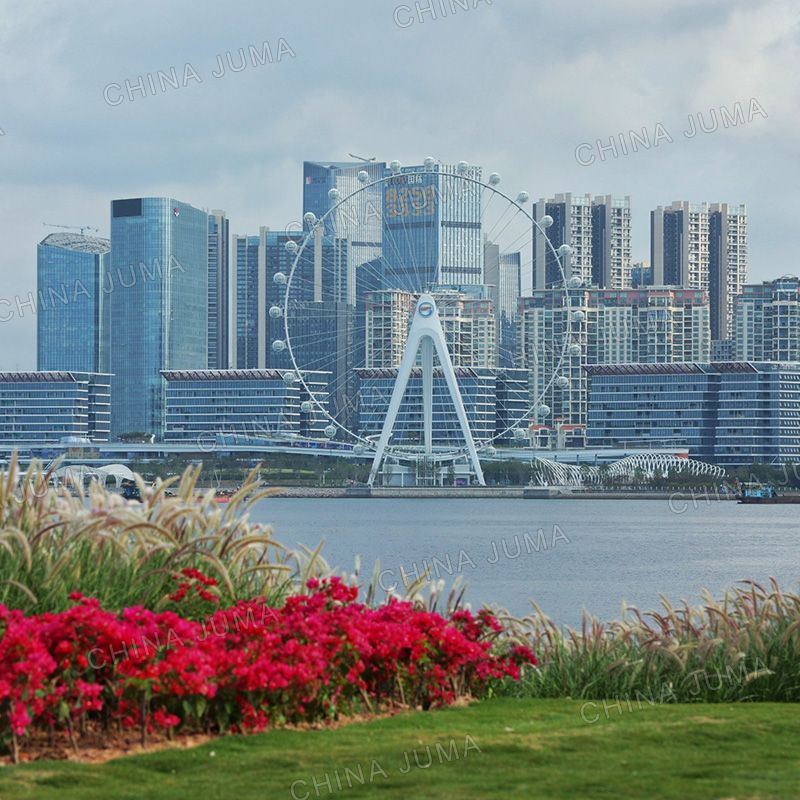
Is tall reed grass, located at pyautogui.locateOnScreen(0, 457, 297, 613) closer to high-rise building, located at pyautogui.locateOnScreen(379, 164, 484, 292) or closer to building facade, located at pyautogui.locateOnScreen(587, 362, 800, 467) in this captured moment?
high-rise building, located at pyautogui.locateOnScreen(379, 164, 484, 292)

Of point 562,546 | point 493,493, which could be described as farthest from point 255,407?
point 562,546

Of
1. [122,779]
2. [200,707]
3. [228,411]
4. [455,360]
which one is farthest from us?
[228,411]

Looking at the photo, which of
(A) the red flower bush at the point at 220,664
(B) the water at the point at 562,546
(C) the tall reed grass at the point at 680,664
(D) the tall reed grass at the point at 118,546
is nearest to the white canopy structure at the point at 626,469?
(B) the water at the point at 562,546

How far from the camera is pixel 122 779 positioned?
28.3ft

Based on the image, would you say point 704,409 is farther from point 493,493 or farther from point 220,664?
point 220,664

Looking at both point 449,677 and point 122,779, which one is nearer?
point 122,779

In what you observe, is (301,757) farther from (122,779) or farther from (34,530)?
(34,530)

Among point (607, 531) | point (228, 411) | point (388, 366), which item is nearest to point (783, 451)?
point (388, 366)

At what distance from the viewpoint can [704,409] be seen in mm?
185375

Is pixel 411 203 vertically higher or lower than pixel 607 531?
higher

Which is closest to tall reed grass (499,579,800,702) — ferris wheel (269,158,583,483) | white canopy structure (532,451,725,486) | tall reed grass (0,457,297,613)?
tall reed grass (0,457,297,613)

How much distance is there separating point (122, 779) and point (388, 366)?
539 ft

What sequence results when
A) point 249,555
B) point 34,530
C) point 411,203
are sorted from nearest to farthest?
point 34,530 → point 249,555 → point 411,203

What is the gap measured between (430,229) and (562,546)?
150 ft
